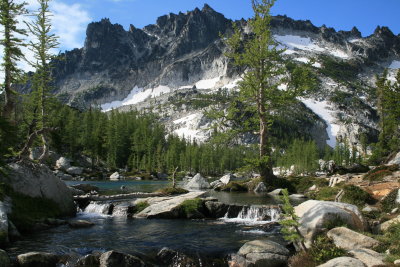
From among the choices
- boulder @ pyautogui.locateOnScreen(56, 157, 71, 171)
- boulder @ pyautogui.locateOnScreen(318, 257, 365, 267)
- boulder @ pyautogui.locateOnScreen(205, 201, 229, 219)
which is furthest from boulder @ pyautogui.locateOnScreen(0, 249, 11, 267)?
boulder @ pyautogui.locateOnScreen(56, 157, 71, 171)

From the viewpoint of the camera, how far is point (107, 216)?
930 inches

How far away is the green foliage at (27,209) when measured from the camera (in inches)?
658

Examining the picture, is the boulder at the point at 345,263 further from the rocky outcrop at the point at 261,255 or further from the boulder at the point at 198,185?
the boulder at the point at 198,185

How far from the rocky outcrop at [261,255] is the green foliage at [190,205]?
9881 millimetres

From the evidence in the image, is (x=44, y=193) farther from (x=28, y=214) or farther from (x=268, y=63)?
(x=268, y=63)

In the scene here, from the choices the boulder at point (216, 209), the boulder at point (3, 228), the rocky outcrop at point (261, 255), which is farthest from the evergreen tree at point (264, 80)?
the boulder at point (3, 228)

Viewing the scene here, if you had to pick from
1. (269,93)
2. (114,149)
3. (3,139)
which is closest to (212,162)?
(114,149)

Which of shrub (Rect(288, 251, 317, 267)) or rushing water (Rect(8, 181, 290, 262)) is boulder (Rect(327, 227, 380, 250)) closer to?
shrub (Rect(288, 251, 317, 267))

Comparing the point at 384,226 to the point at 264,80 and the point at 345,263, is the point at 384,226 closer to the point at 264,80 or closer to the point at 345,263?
the point at 345,263

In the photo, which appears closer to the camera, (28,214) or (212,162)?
(28,214)

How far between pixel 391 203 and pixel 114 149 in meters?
92.1

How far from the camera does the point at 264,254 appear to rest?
12.0m

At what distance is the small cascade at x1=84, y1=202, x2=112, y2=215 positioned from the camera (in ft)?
81.9

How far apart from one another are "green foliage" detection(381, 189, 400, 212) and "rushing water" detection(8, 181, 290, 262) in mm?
6563
